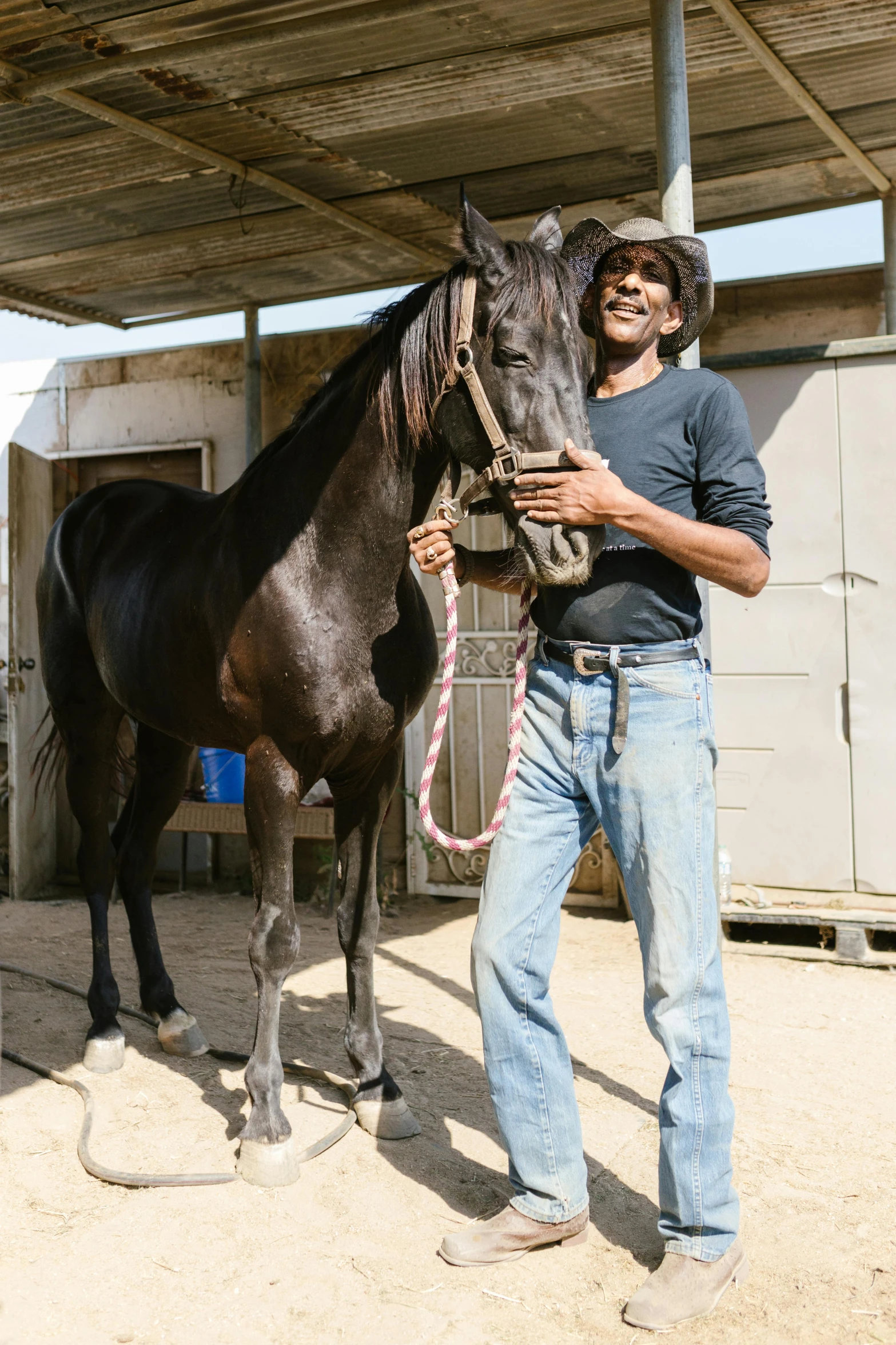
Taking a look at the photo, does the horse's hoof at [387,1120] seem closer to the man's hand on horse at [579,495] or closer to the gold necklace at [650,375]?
the man's hand on horse at [579,495]

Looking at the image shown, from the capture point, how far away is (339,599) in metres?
2.88

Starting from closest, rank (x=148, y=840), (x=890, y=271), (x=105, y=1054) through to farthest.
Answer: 1. (x=105, y=1054)
2. (x=148, y=840)
3. (x=890, y=271)

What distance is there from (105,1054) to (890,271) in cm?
492

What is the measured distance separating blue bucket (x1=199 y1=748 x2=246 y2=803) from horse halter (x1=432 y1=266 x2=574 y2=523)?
14.9 feet

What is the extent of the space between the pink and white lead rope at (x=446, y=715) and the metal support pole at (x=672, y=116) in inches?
68.8

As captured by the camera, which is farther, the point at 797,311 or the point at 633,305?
the point at 797,311

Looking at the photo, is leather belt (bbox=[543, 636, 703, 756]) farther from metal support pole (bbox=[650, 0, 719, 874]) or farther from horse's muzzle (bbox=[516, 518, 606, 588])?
metal support pole (bbox=[650, 0, 719, 874])

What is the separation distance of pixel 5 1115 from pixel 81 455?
16.8 feet

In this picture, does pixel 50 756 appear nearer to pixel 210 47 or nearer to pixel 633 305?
pixel 210 47

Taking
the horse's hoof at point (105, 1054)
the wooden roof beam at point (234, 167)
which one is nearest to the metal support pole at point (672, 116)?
the wooden roof beam at point (234, 167)

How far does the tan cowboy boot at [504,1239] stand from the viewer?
234 centimetres

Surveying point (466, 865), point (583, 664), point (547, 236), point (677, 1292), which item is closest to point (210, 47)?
point (547, 236)

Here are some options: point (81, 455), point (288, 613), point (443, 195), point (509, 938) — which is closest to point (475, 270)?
point (288, 613)

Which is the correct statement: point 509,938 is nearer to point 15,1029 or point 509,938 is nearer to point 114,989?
point 114,989
